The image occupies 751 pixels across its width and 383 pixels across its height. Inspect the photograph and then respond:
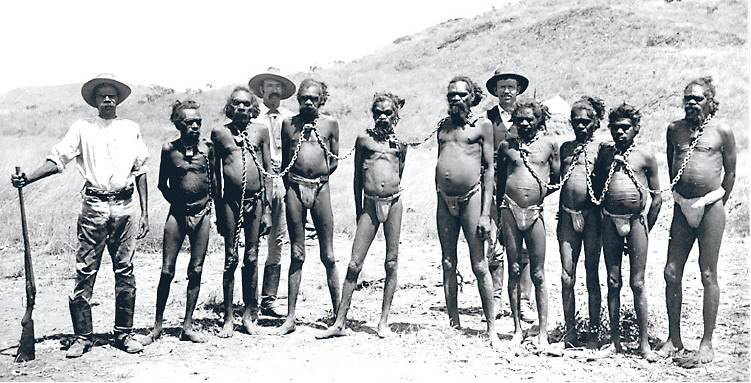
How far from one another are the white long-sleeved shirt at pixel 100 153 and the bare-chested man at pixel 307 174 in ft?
4.48

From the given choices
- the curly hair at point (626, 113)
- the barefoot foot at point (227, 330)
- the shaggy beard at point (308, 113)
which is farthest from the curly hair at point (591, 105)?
the barefoot foot at point (227, 330)

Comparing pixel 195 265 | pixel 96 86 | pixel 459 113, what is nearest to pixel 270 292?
pixel 195 265

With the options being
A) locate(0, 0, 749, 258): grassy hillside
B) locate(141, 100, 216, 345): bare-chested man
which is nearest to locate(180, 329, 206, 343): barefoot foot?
locate(141, 100, 216, 345): bare-chested man

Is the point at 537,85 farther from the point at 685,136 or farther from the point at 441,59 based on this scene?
the point at 685,136

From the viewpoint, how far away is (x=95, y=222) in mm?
5633

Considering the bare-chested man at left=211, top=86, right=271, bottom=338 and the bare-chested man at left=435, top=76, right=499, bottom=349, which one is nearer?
the bare-chested man at left=435, top=76, right=499, bottom=349

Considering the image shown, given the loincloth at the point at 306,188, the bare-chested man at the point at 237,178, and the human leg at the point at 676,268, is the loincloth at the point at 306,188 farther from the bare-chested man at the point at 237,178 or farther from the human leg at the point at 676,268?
the human leg at the point at 676,268

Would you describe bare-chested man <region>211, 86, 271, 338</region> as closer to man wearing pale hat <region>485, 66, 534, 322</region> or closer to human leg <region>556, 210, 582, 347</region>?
man wearing pale hat <region>485, 66, 534, 322</region>

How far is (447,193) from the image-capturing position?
6.10 meters

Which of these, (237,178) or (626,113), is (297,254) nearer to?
(237,178)

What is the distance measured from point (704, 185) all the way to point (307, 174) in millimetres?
3290

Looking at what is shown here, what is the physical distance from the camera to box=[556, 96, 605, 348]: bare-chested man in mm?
5750

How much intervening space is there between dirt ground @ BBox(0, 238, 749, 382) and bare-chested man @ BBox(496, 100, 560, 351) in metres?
0.56

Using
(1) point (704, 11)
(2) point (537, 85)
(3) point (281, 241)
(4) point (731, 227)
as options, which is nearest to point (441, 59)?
(2) point (537, 85)
